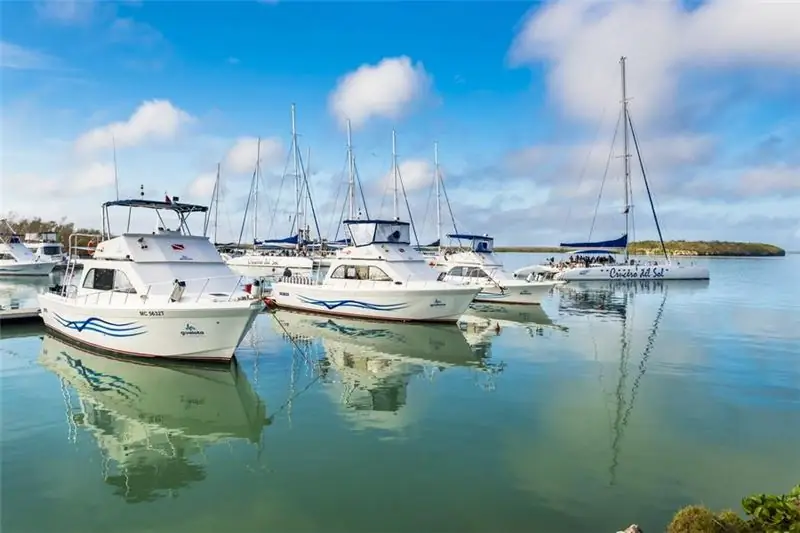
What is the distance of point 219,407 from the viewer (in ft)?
35.0

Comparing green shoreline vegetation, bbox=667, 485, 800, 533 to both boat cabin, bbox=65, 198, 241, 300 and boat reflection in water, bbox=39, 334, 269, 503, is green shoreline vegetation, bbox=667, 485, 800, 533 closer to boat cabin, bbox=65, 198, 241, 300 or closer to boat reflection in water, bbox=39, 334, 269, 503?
boat reflection in water, bbox=39, 334, 269, 503

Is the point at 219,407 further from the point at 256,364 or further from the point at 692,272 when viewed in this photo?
the point at 692,272

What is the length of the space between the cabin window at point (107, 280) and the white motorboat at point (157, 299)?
0.03m

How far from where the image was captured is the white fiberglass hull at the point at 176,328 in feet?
42.3

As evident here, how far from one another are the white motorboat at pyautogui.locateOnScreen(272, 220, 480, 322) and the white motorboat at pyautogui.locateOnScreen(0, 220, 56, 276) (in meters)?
33.8

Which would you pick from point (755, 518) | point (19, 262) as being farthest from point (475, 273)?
point (19, 262)

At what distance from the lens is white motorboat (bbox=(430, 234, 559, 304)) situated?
27000mm

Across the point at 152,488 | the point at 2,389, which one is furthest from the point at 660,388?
the point at 2,389

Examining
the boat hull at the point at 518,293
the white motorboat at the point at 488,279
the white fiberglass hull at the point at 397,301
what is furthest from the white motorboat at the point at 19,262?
the boat hull at the point at 518,293

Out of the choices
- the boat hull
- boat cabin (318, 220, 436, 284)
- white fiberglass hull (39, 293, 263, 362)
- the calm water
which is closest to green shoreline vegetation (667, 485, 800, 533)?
the calm water

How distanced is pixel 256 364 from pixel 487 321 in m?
11.7

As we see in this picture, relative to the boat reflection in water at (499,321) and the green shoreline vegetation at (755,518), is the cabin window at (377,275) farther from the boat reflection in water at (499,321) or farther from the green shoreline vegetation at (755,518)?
the green shoreline vegetation at (755,518)

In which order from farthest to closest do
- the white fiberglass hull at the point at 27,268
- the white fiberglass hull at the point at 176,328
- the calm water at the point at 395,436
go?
the white fiberglass hull at the point at 27,268
the white fiberglass hull at the point at 176,328
the calm water at the point at 395,436

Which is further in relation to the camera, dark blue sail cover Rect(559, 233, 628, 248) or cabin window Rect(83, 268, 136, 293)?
dark blue sail cover Rect(559, 233, 628, 248)
